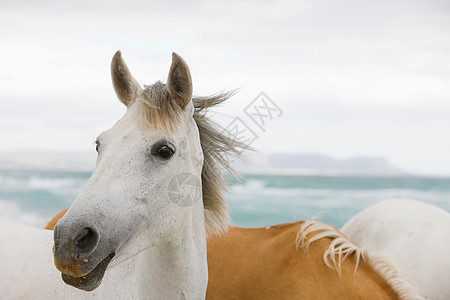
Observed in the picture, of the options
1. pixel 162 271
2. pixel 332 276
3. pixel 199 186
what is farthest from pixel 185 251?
pixel 332 276

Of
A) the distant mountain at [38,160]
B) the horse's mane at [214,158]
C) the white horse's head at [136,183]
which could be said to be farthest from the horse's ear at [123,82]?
the distant mountain at [38,160]

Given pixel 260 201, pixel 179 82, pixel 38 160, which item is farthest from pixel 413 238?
pixel 38 160

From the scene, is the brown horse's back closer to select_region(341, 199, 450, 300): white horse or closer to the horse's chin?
select_region(341, 199, 450, 300): white horse

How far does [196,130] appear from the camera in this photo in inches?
85.6

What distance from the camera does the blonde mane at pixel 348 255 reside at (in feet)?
9.41

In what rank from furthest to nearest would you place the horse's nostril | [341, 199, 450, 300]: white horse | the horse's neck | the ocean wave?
the ocean wave < [341, 199, 450, 300]: white horse < the horse's neck < the horse's nostril

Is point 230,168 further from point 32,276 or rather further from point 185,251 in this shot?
point 32,276

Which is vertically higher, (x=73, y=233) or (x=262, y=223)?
(x=73, y=233)

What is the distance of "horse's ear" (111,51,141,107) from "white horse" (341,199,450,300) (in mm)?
2370

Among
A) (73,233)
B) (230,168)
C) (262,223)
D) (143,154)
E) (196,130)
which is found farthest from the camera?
(262,223)

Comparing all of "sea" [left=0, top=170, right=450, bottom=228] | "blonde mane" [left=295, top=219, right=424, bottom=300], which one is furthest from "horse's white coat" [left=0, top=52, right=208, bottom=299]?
"sea" [left=0, top=170, right=450, bottom=228]

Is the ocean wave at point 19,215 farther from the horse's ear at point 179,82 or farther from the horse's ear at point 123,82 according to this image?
the horse's ear at point 179,82

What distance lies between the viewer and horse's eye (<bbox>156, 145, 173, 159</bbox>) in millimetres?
1837

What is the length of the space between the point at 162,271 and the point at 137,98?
0.76m
